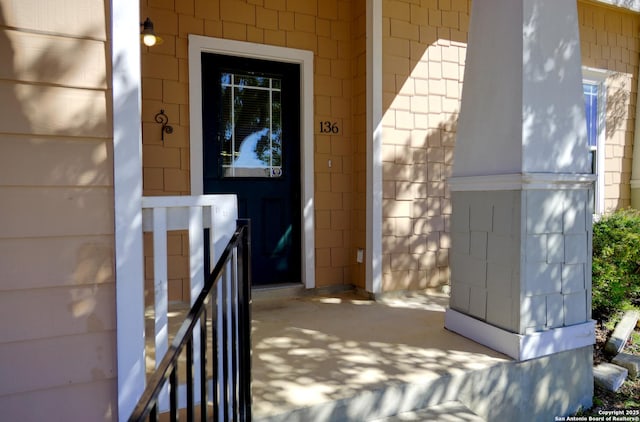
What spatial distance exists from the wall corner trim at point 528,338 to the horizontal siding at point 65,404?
2.06 m

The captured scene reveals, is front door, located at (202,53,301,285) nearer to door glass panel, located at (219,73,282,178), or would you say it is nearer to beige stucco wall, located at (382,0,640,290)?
door glass panel, located at (219,73,282,178)

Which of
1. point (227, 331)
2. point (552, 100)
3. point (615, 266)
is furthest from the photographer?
point (615, 266)

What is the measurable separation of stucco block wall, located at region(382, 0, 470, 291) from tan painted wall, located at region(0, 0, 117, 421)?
2586mm

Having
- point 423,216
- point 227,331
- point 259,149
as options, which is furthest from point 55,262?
point 423,216

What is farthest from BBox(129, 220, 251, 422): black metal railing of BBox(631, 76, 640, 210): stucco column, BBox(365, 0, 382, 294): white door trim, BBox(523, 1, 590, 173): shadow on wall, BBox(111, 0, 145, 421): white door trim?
BBox(631, 76, 640, 210): stucco column

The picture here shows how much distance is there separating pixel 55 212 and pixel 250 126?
7.45ft

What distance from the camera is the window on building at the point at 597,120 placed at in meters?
5.18

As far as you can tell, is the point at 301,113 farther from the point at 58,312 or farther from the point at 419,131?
the point at 58,312

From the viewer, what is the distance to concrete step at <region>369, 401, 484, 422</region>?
1993 mm

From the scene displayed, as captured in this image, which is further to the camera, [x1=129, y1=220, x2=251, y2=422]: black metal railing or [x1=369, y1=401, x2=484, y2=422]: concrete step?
[x1=369, y1=401, x2=484, y2=422]: concrete step

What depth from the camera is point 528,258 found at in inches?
93.0

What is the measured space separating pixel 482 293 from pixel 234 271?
5.77 feet

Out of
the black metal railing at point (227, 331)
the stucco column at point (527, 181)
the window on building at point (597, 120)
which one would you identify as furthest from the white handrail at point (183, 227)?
the window on building at point (597, 120)

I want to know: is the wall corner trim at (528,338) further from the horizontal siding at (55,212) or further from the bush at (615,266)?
the horizontal siding at (55,212)
